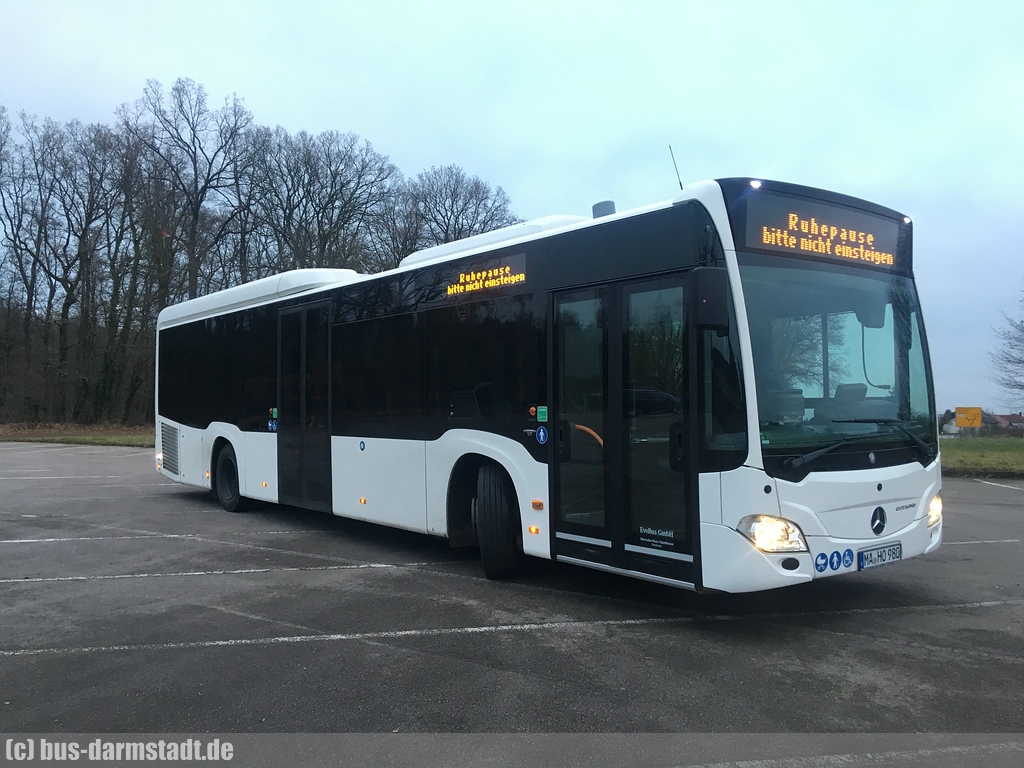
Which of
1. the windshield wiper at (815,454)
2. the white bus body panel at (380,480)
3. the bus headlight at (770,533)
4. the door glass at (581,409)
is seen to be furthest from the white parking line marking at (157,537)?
the windshield wiper at (815,454)

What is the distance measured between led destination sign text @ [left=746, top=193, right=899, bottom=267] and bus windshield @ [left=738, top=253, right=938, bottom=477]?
0.10 meters

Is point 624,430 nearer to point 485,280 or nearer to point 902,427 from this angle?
point 902,427

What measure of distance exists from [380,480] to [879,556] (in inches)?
196

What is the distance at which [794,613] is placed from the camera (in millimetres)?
5855

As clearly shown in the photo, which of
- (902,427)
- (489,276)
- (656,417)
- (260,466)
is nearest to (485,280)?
(489,276)

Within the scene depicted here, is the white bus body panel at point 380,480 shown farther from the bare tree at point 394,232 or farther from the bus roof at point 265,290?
the bare tree at point 394,232

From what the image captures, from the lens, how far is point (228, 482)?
1163cm

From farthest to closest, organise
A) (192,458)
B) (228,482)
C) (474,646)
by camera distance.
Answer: (192,458), (228,482), (474,646)

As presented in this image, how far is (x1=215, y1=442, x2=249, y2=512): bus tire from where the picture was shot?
11375 millimetres

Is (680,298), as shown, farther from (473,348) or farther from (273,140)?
(273,140)

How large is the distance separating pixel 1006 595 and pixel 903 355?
2366mm

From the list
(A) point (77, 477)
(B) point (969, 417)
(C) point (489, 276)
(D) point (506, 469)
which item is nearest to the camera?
(D) point (506, 469)

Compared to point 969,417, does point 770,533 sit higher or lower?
lower

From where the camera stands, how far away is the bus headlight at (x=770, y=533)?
492cm
